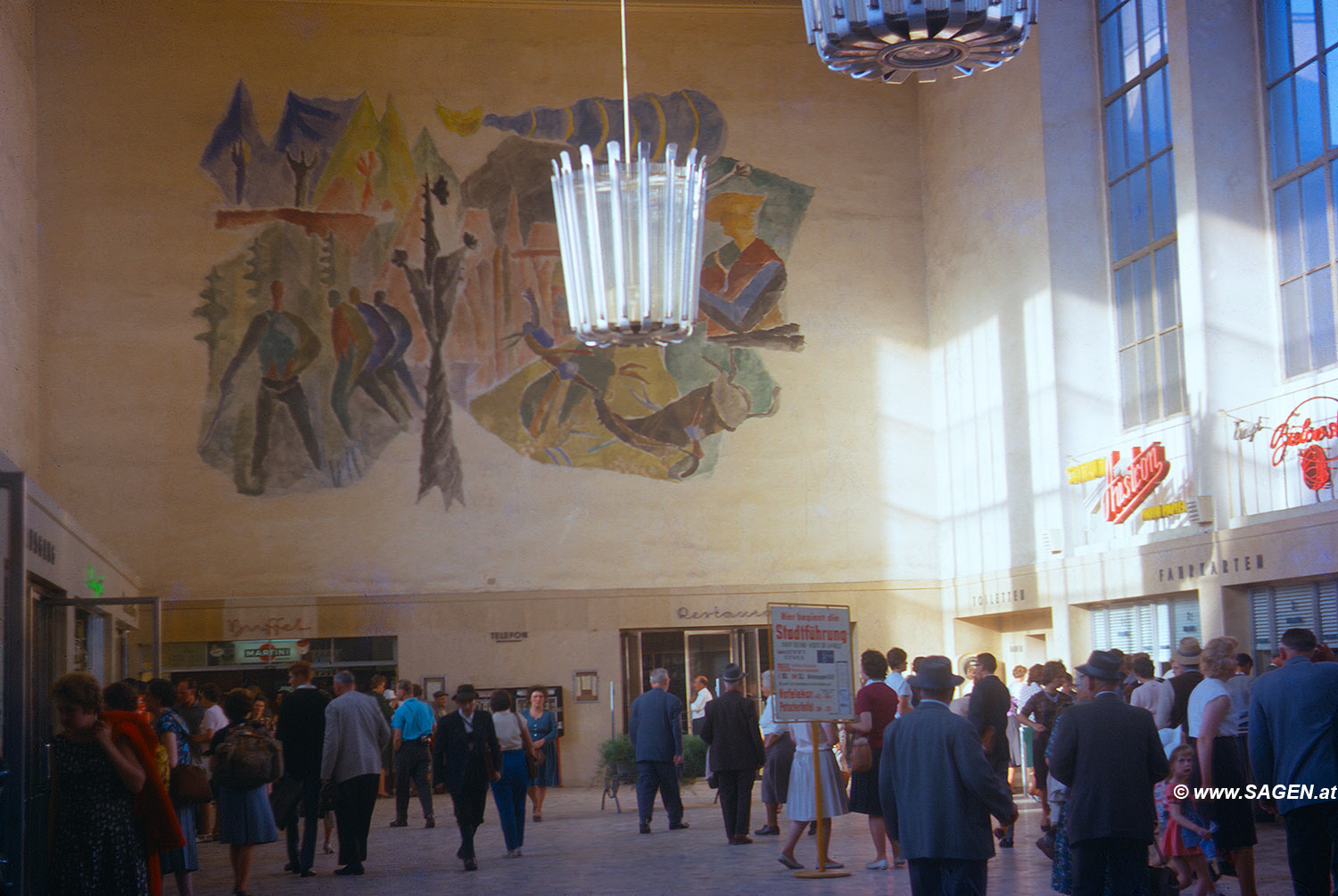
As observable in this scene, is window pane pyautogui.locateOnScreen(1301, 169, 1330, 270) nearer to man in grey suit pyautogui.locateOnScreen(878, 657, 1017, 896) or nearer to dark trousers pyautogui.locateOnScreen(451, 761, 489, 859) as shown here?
dark trousers pyautogui.locateOnScreen(451, 761, 489, 859)

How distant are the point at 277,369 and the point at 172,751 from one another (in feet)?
48.2

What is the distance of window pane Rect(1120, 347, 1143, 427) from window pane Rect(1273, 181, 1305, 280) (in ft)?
10.2

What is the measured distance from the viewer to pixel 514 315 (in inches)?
981

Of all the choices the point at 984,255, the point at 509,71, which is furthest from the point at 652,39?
the point at 984,255

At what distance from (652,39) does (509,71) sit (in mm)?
2606

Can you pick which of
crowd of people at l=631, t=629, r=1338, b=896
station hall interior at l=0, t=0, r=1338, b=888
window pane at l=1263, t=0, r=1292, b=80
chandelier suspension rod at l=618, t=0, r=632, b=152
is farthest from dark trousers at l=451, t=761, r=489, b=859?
window pane at l=1263, t=0, r=1292, b=80

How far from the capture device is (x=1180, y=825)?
28.4 feet

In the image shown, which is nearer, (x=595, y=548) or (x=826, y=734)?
(x=826, y=734)

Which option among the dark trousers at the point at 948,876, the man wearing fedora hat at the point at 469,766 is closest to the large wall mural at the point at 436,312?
the man wearing fedora hat at the point at 469,766

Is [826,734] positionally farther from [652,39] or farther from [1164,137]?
[652,39]

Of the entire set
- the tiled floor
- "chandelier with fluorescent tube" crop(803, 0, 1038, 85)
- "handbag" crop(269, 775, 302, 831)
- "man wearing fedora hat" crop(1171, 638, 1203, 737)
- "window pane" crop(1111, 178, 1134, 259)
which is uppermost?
"window pane" crop(1111, 178, 1134, 259)

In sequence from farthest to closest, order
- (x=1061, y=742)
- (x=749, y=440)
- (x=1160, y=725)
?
(x=749, y=440) → (x=1160, y=725) → (x=1061, y=742)

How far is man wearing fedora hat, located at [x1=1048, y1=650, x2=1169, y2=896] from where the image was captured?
23.3 ft

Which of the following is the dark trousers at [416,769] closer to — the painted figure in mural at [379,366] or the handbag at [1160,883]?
the painted figure in mural at [379,366]
